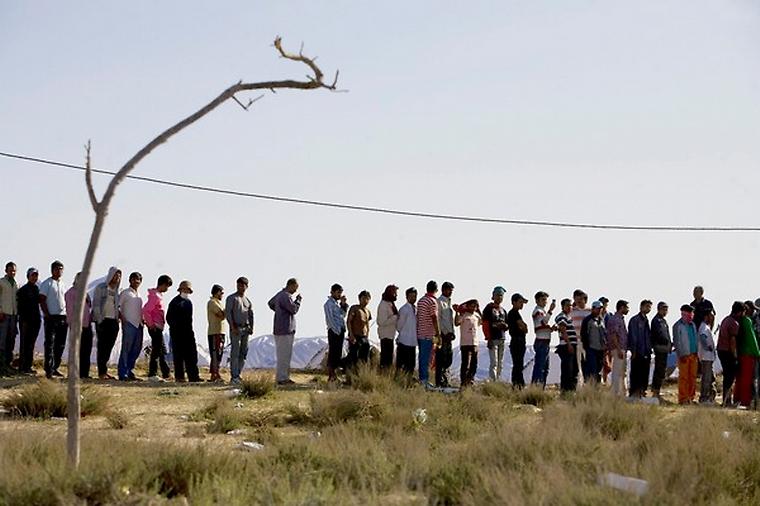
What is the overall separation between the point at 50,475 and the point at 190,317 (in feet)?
32.8

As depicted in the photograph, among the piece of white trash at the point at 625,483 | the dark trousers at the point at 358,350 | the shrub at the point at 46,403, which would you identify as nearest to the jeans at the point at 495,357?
the dark trousers at the point at 358,350

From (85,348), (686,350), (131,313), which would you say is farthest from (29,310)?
(686,350)

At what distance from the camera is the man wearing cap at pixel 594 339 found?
1880 cm

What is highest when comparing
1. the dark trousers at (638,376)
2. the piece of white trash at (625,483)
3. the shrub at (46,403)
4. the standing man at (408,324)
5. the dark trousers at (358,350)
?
the standing man at (408,324)

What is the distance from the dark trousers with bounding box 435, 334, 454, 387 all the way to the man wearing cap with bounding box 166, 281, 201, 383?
4.12m

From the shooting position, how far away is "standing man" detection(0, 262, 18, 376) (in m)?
17.9

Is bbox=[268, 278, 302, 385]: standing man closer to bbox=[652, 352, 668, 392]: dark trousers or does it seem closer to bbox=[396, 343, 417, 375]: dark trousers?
bbox=[396, 343, 417, 375]: dark trousers

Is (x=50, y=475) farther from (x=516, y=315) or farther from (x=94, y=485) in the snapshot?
(x=516, y=315)

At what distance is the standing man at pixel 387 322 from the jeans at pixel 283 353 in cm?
149

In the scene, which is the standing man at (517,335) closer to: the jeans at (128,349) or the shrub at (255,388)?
the shrub at (255,388)

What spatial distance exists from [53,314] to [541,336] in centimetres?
803

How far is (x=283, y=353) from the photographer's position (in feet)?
61.1

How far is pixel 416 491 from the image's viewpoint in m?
9.32

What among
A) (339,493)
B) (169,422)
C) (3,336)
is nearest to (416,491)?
(339,493)
